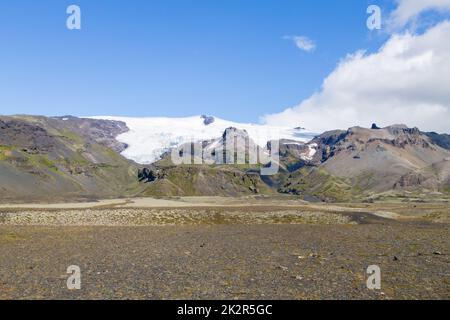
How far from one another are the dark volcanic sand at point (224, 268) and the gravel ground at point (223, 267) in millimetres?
49

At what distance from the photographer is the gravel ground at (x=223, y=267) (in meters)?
21.9

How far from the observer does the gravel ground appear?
2192 cm

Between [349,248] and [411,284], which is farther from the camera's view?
[349,248]

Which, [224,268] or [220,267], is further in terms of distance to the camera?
[220,267]

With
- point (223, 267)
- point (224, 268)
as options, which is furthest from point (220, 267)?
point (224, 268)

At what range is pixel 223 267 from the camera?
94.4ft

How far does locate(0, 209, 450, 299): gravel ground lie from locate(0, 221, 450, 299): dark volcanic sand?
1.9 inches

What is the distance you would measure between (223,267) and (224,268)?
1.30 ft

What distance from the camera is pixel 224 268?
28.4 meters

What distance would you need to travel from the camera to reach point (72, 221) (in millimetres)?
77375

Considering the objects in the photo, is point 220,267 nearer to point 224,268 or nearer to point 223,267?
point 223,267

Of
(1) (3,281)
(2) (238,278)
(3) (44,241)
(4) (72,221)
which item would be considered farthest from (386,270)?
(4) (72,221)
